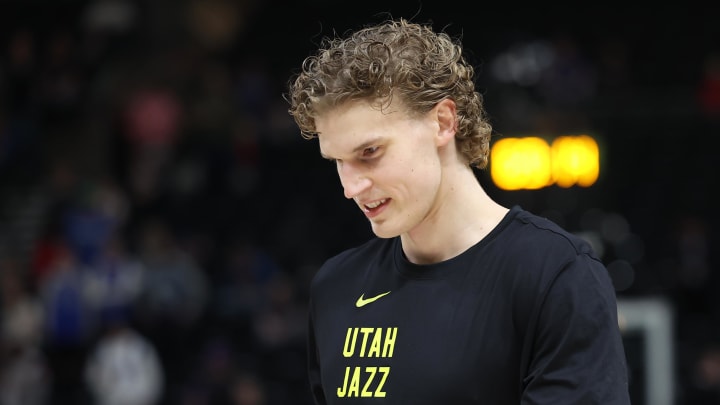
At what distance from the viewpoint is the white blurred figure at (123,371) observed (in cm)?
1211

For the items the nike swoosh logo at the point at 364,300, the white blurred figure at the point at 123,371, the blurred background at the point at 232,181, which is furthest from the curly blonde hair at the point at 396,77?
the white blurred figure at the point at 123,371

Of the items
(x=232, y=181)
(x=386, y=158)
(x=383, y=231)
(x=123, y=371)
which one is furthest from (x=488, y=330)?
(x=232, y=181)

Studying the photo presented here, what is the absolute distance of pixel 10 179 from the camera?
55.8ft

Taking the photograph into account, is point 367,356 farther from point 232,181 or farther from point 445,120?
point 232,181

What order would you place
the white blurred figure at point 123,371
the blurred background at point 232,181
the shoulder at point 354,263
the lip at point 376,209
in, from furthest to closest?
the blurred background at point 232,181, the white blurred figure at point 123,371, the shoulder at point 354,263, the lip at point 376,209

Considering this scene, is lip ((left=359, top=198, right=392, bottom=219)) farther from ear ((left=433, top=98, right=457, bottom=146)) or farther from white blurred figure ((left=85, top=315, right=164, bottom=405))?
white blurred figure ((left=85, top=315, right=164, bottom=405))

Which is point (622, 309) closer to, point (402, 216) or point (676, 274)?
point (676, 274)

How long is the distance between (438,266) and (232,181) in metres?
13.1

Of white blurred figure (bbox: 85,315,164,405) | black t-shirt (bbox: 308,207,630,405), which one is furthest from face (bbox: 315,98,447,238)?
white blurred figure (bbox: 85,315,164,405)

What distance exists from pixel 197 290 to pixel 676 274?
5388 millimetres

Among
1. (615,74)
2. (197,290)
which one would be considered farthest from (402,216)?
(615,74)

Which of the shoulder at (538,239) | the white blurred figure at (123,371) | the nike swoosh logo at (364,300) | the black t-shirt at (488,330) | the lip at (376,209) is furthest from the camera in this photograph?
the white blurred figure at (123,371)

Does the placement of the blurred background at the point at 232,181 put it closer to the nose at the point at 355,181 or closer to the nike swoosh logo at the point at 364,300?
the nike swoosh logo at the point at 364,300

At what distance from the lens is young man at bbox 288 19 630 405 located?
259 centimetres
